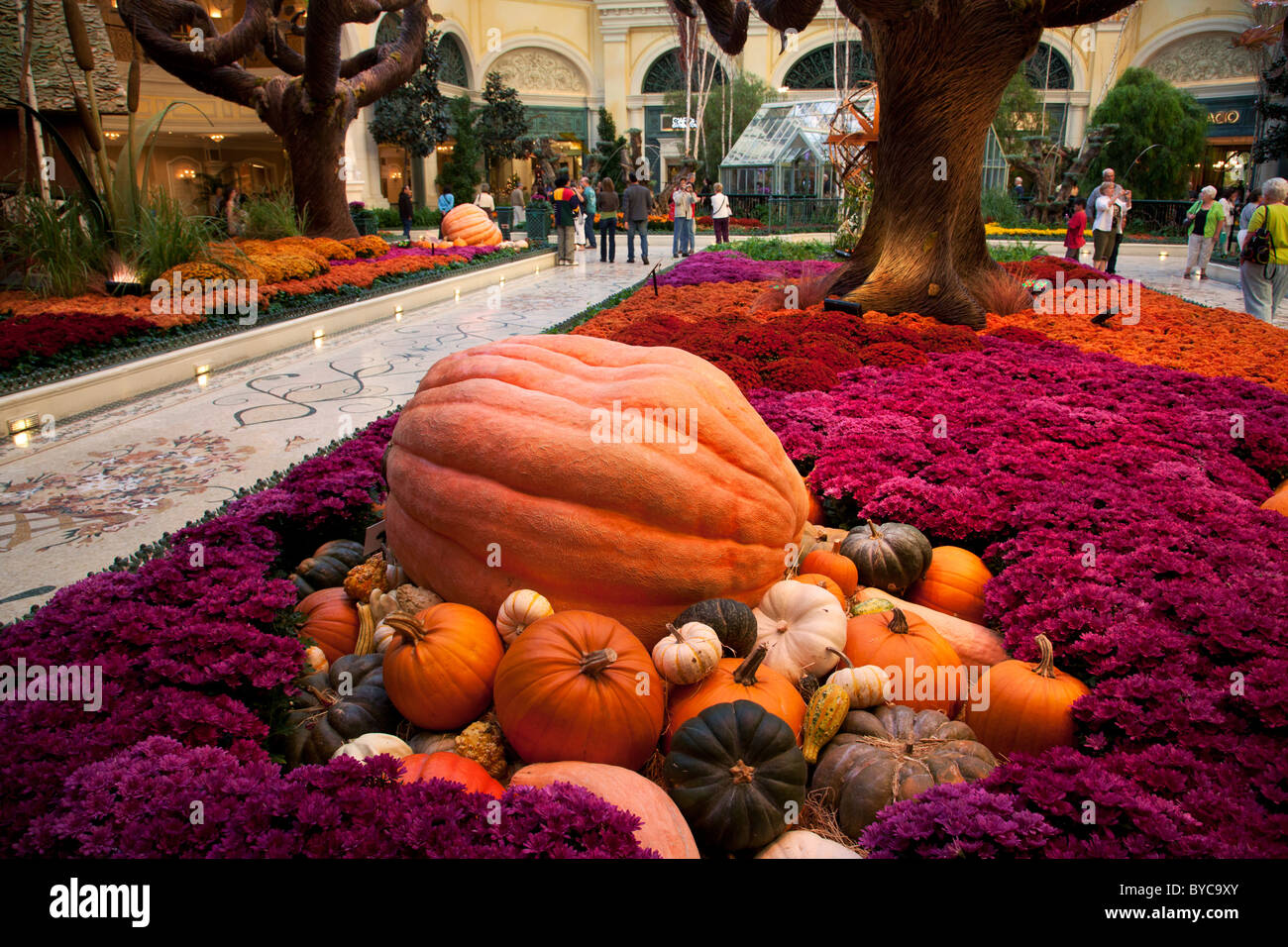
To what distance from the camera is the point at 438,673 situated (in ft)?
→ 7.47

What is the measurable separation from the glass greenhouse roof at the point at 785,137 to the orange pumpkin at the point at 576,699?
32.4m

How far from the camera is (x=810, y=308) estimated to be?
8.71 meters

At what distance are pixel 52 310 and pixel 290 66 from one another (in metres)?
9.94

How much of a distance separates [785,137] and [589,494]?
33.7 metres

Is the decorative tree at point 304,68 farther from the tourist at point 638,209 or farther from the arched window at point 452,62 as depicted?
the arched window at point 452,62

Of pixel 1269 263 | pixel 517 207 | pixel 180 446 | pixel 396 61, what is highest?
pixel 396 61

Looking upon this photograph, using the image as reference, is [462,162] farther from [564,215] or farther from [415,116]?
[564,215]

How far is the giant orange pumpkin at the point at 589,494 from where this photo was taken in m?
2.47

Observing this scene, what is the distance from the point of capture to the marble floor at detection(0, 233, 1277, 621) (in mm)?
4047

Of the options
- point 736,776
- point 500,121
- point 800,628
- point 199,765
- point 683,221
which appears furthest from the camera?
point 500,121

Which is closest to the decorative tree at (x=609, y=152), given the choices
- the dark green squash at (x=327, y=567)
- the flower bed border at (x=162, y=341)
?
the flower bed border at (x=162, y=341)

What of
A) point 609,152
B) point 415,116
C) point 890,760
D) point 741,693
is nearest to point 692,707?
point 741,693
